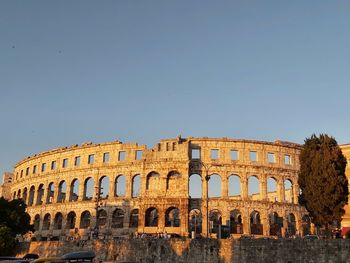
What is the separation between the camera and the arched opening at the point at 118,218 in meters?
61.7

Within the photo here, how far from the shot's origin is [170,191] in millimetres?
57969

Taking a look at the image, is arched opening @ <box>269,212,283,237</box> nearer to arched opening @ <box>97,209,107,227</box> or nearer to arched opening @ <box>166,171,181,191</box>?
arched opening @ <box>166,171,181,191</box>

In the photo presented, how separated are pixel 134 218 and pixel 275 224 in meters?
20.7

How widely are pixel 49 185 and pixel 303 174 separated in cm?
4319

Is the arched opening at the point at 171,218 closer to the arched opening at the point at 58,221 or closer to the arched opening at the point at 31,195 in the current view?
the arched opening at the point at 58,221

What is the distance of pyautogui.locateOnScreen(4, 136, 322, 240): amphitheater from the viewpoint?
2263 inches

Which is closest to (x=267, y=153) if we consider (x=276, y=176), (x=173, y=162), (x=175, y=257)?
(x=276, y=176)

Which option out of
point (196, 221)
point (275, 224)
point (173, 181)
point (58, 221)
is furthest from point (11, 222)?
point (275, 224)

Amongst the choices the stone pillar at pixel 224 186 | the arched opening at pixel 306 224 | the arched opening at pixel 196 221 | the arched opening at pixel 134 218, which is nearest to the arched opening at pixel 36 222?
the arched opening at pixel 134 218

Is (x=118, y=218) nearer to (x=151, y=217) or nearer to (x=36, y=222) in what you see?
(x=151, y=217)

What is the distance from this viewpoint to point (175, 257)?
126 feet

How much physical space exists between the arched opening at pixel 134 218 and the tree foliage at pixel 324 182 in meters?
27.9

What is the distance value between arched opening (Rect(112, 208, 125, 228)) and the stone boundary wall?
52.8 ft

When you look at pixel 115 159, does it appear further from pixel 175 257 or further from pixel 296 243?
pixel 296 243
